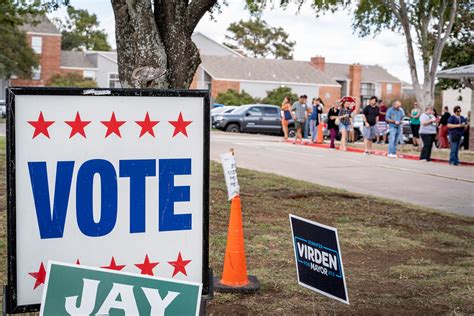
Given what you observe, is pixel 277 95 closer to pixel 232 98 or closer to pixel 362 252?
pixel 232 98

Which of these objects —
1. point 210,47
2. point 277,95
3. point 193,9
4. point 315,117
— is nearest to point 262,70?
point 277,95

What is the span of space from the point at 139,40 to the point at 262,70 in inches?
2346

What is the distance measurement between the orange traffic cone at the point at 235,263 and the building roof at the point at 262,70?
58.6 metres

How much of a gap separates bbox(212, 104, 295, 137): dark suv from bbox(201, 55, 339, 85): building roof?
2724 cm

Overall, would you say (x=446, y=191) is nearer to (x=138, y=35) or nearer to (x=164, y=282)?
(x=138, y=35)

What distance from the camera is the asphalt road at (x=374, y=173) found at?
13.7 metres

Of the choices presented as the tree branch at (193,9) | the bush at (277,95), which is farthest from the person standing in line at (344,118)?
the bush at (277,95)

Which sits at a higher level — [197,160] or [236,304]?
[197,160]

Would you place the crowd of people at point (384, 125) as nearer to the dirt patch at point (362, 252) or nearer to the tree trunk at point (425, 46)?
the tree trunk at point (425, 46)

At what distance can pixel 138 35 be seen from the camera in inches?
362

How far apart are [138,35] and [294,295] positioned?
14.4ft

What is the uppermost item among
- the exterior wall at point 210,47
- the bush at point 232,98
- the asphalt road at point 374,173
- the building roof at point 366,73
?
the exterior wall at point 210,47

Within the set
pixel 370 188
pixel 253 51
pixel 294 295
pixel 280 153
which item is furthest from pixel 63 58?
pixel 294 295

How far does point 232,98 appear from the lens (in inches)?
2389
